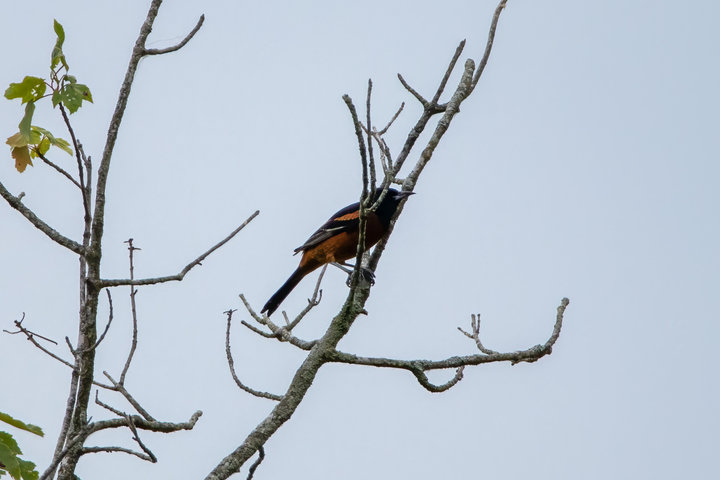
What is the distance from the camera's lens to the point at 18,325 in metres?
3.12

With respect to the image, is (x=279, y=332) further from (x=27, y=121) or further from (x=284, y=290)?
(x=284, y=290)

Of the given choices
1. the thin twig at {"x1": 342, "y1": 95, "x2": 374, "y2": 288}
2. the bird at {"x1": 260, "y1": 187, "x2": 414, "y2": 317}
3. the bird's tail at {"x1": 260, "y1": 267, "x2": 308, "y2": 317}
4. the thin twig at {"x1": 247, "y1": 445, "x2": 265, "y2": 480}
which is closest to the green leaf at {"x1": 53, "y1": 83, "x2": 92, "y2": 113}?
the thin twig at {"x1": 342, "y1": 95, "x2": 374, "y2": 288}

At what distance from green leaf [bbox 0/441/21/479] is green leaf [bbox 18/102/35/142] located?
106 cm

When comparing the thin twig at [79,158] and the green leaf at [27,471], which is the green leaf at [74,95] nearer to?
the thin twig at [79,158]

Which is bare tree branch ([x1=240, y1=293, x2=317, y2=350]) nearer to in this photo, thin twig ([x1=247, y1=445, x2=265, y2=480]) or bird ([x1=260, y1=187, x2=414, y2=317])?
thin twig ([x1=247, y1=445, x2=265, y2=480])

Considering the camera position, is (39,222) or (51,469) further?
(39,222)

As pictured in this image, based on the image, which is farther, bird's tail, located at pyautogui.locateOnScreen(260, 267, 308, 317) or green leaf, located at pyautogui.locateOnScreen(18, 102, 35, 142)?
bird's tail, located at pyautogui.locateOnScreen(260, 267, 308, 317)

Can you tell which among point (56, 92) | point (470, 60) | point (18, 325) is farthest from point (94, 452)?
point (470, 60)

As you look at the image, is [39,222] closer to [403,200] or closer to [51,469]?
[51,469]

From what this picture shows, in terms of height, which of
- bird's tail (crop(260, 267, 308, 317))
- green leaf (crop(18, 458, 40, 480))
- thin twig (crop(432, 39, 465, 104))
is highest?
bird's tail (crop(260, 267, 308, 317))

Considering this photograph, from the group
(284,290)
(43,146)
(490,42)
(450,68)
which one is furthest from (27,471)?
(284,290)

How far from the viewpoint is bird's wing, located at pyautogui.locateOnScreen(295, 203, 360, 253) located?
270 inches

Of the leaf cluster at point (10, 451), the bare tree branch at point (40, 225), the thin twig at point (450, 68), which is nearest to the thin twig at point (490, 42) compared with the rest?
the thin twig at point (450, 68)

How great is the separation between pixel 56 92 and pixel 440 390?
1.90 m
